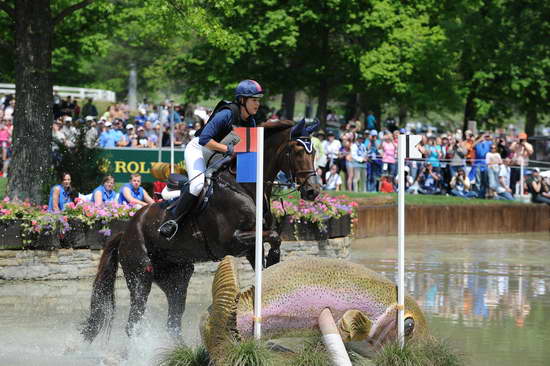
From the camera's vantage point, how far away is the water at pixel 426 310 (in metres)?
9.90

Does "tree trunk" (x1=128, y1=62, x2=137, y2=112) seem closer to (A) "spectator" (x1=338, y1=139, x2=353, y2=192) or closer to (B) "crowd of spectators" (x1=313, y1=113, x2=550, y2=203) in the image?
(B) "crowd of spectators" (x1=313, y1=113, x2=550, y2=203)

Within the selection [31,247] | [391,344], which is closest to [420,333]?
[391,344]

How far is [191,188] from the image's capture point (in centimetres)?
1000

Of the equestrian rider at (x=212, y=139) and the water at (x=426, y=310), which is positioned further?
the water at (x=426, y=310)

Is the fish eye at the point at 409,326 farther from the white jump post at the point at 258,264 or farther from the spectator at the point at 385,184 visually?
the spectator at the point at 385,184

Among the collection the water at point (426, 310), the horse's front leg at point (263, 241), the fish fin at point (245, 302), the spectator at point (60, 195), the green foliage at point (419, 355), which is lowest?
the water at point (426, 310)

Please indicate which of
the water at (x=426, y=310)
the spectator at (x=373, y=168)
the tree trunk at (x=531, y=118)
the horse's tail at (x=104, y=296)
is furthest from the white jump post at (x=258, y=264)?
the tree trunk at (x=531, y=118)

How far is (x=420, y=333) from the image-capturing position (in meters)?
7.76

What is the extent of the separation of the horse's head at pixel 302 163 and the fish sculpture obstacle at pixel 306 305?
2058 mm

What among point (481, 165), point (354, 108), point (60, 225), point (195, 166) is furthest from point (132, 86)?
point (195, 166)

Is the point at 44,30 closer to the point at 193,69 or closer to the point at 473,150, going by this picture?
the point at 473,150

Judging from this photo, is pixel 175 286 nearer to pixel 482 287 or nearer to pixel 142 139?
pixel 482 287

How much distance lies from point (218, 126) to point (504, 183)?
1713cm

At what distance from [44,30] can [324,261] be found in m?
11.4
